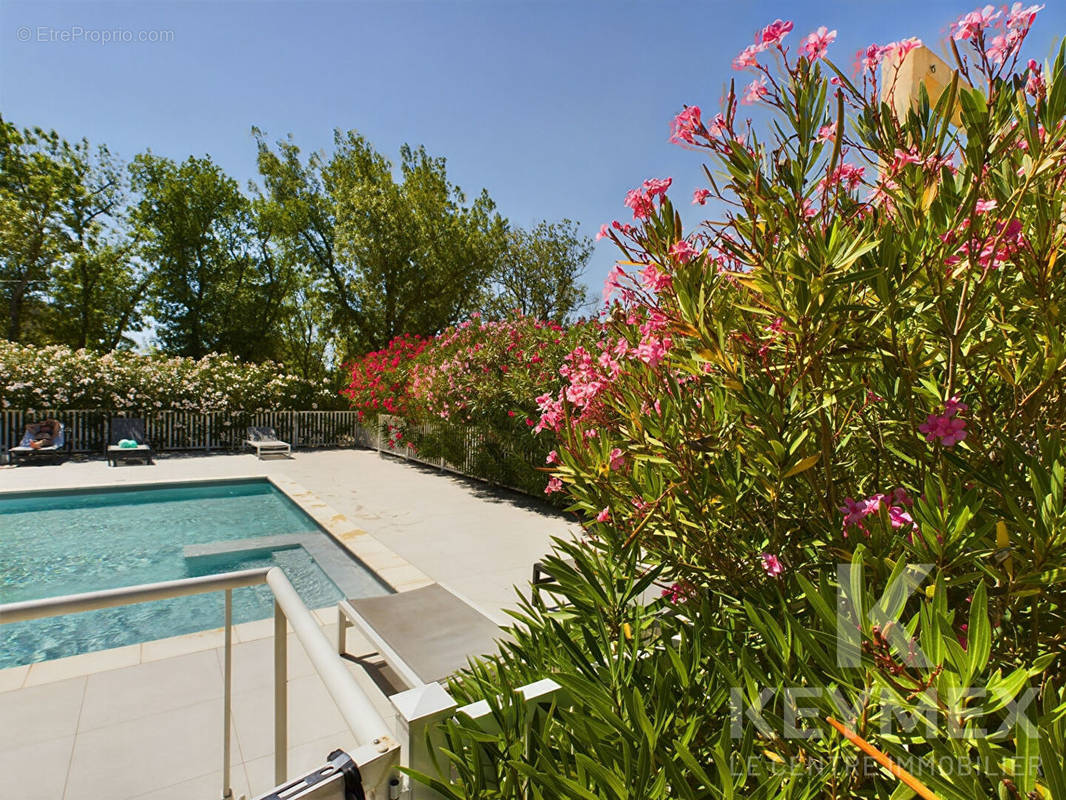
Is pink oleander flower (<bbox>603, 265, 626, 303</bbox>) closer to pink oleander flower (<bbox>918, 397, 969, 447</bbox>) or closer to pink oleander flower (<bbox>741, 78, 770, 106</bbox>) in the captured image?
pink oleander flower (<bbox>741, 78, 770, 106</bbox>)

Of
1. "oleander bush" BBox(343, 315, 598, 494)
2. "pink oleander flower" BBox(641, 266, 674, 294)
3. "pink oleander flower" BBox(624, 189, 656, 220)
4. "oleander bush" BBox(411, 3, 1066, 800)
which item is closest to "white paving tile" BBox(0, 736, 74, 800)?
"oleander bush" BBox(411, 3, 1066, 800)

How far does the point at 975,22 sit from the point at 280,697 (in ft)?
8.60

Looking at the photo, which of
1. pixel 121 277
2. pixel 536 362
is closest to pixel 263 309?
pixel 121 277

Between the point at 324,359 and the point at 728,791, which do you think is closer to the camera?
the point at 728,791

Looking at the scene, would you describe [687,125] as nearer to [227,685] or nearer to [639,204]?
[639,204]

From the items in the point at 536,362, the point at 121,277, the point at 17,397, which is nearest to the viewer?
the point at 536,362

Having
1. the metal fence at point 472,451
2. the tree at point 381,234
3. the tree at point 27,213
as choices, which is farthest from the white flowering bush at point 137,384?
the tree at point 27,213

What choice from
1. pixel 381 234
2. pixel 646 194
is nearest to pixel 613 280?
pixel 646 194

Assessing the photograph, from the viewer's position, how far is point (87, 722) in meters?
3.02

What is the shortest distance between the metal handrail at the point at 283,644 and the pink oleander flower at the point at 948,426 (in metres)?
1.23

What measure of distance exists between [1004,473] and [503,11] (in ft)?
19.0

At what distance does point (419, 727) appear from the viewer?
1.09m

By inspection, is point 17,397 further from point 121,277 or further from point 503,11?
point 503,11

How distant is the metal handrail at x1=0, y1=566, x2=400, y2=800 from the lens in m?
1.00
